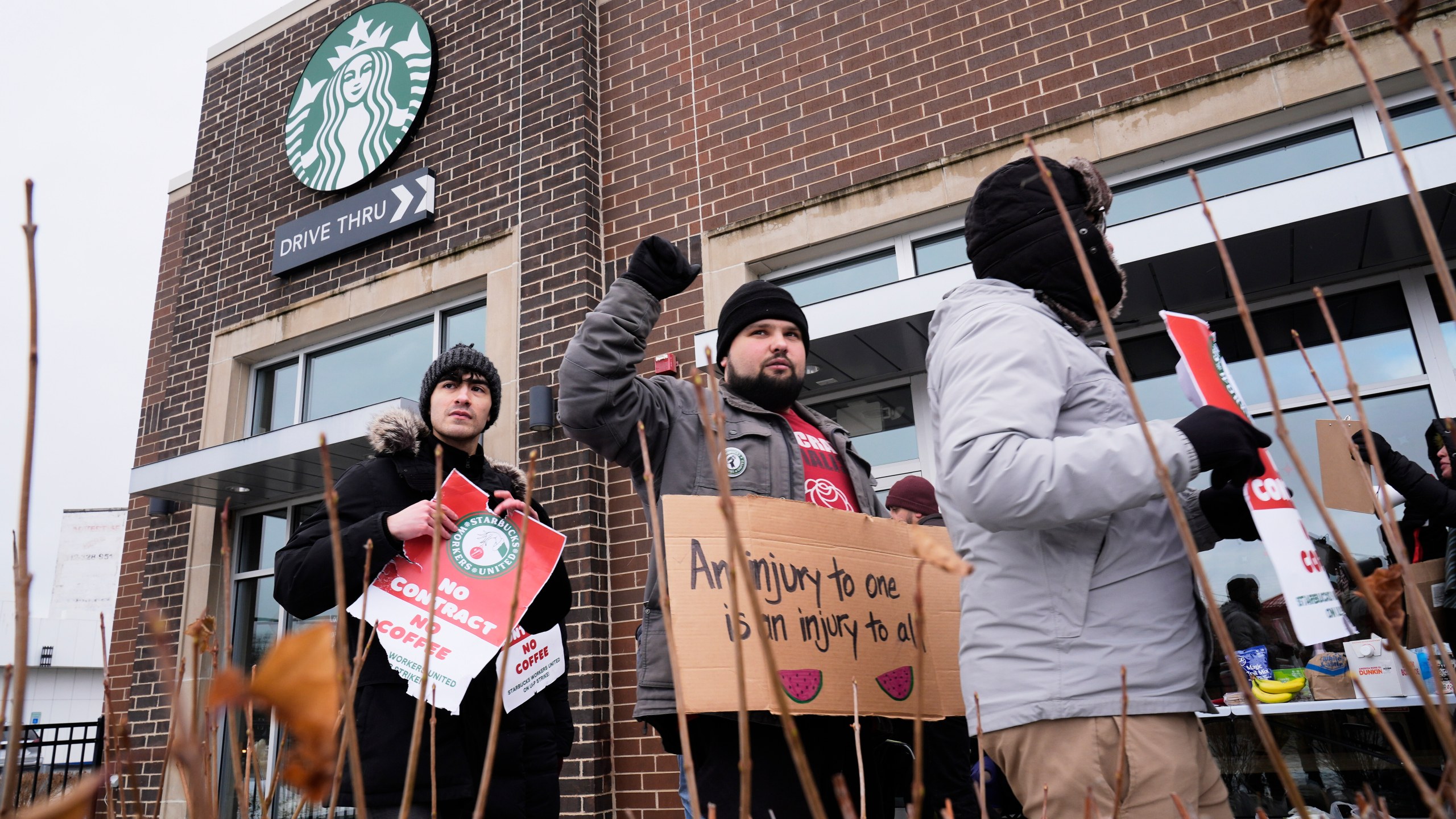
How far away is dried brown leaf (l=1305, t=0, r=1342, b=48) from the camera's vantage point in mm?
901

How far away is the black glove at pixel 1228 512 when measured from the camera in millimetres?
1643

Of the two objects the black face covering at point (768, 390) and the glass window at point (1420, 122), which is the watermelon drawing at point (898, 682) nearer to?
the black face covering at point (768, 390)

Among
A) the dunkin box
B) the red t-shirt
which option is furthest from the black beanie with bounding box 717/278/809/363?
the dunkin box

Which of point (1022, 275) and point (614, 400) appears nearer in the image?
point (1022, 275)

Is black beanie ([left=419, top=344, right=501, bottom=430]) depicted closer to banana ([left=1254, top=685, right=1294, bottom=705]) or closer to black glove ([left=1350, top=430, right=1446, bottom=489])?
black glove ([left=1350, top=430, right=1446, bottom=489])

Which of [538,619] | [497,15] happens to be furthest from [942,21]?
[538,619]

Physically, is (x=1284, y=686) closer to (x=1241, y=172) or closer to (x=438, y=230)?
(x=1241, y=172)

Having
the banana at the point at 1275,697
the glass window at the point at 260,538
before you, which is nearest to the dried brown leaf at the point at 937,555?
the banana at the point at 1275,697

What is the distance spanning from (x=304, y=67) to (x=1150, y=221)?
6981 millimetres

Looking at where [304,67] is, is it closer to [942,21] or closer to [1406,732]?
[942,21]

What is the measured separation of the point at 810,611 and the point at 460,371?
1457 millimetres

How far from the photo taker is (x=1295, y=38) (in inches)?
181

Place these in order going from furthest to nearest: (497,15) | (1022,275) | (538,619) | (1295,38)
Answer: (497,15) → (1295,38) → (538,619) → (1022,275)

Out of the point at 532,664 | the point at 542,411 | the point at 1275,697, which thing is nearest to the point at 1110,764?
the point at 532,664
